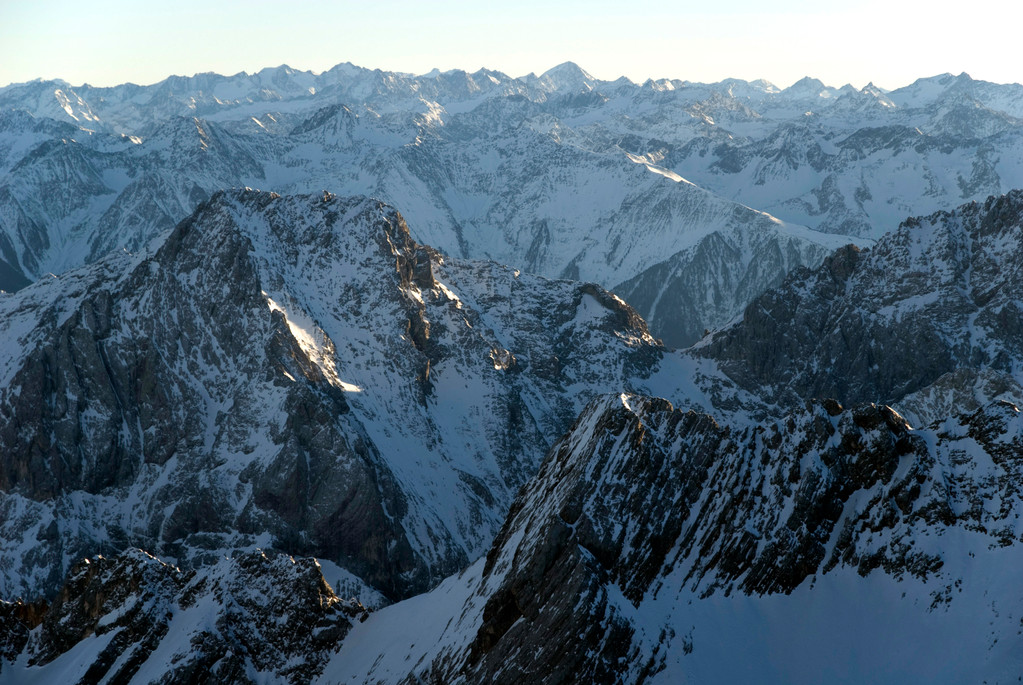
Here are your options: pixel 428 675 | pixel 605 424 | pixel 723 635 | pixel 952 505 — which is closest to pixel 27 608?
pixel 428 675

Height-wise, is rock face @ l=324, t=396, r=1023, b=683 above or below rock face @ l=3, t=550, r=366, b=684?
above

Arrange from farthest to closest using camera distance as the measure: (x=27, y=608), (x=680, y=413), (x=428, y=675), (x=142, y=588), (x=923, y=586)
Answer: (x=27, y=608)
(x=142, y=588)
(x=680, y=413)
(x=428, y=675)
(x=923, y=586)

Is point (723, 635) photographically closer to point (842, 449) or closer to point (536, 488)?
point (842, 449)

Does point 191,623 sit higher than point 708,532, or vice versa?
point 708,532

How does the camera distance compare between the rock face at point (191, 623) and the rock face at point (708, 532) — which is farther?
the rock face at point (191, 623)

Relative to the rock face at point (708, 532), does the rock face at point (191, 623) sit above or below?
below
